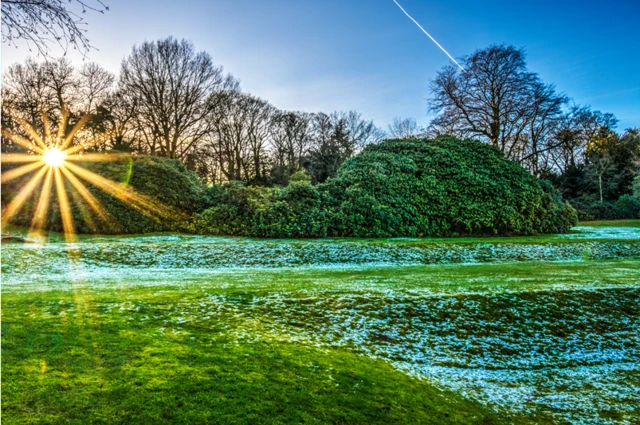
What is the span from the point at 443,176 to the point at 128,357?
66.8 feet

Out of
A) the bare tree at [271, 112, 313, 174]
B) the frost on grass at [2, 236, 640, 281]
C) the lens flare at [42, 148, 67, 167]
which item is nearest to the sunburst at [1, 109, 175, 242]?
the lens flare at [42, 148, 67, 167]

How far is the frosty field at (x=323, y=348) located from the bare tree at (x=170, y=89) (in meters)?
27.5

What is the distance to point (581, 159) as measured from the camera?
1939 inches

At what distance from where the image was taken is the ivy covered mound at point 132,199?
18.0m

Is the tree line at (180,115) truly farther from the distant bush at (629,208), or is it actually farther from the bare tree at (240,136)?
the distant bush at (629,208)

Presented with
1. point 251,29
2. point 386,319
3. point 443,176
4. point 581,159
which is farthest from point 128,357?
point 581,159

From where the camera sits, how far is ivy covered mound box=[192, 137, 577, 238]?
18.3 metres

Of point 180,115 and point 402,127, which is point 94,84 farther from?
point 402,127

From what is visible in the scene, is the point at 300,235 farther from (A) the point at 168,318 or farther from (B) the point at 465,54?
(B) the point at 465,54

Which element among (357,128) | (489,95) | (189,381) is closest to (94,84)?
(357,128)

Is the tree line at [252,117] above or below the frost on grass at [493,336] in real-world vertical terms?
above

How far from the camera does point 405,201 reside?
20.3 meters

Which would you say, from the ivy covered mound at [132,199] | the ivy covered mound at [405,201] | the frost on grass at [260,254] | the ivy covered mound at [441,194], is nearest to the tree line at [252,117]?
the ivy covered mound at [441,194]

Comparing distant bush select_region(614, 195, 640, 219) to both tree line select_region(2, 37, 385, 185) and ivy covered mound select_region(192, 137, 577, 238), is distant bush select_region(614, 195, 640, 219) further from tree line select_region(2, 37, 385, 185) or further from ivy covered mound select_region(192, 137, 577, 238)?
tree line select_region(2, 37, 385, 185)
